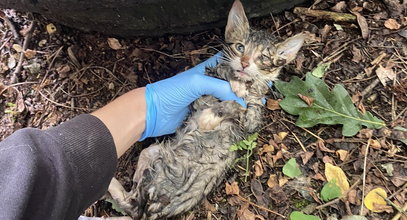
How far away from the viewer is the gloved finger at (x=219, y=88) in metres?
3.25

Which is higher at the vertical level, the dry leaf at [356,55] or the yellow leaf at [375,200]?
the dry leaf at [356,55]

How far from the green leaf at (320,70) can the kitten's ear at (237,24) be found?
83 cm

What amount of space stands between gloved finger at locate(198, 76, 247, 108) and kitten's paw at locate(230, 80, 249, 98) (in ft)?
0.13

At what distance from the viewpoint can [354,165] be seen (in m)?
3.28

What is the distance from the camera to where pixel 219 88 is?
3252mm

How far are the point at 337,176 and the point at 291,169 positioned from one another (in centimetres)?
39

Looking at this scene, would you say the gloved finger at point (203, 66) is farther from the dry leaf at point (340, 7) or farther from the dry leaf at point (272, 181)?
the dry leaf at point (340, 7)

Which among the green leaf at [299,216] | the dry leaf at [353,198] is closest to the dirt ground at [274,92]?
the dry leaf at [353,198]

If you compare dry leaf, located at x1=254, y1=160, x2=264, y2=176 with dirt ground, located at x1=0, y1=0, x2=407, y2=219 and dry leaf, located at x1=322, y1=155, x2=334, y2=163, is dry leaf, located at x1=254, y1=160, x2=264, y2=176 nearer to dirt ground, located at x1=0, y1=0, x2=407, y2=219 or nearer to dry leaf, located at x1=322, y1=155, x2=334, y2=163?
Result: dirt ground, located at x1=0, y1=0, x2=407, y2=219

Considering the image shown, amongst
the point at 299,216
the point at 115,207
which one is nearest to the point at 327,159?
the point at 299,216

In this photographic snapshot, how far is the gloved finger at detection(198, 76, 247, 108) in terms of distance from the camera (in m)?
3.25

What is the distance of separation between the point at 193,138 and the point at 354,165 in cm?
142

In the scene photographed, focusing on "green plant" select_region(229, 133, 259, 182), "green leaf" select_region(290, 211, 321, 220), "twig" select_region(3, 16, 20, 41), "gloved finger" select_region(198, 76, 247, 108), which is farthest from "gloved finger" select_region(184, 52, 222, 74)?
"twig" select_region(3, 16, 20, 41)

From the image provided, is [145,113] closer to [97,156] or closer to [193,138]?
[193,138]
